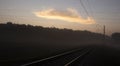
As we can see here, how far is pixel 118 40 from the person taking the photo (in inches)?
7761

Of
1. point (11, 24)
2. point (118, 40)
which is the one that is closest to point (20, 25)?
point (11, 24)

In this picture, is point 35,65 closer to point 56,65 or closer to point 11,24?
point 56,65

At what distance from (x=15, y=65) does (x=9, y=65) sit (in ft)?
1.33

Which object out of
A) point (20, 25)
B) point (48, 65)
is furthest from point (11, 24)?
point (48, 65)

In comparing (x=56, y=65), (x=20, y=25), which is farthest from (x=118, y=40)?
(x=56, y=65)

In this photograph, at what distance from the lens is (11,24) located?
121812mm

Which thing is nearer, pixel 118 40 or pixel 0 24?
pixel 0 24

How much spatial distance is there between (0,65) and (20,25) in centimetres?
11156

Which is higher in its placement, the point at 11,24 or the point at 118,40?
the point at 11,24

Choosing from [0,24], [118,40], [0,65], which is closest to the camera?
[0,65]

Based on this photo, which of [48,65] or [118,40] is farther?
[118,40]

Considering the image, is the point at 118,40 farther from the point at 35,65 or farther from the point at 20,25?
the point at 35,65

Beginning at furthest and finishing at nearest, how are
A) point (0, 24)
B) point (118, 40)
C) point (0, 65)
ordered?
point (118, 40), point (0, 24), point (0, 65)

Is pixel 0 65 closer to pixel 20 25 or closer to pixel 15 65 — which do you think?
pixel 15 65
